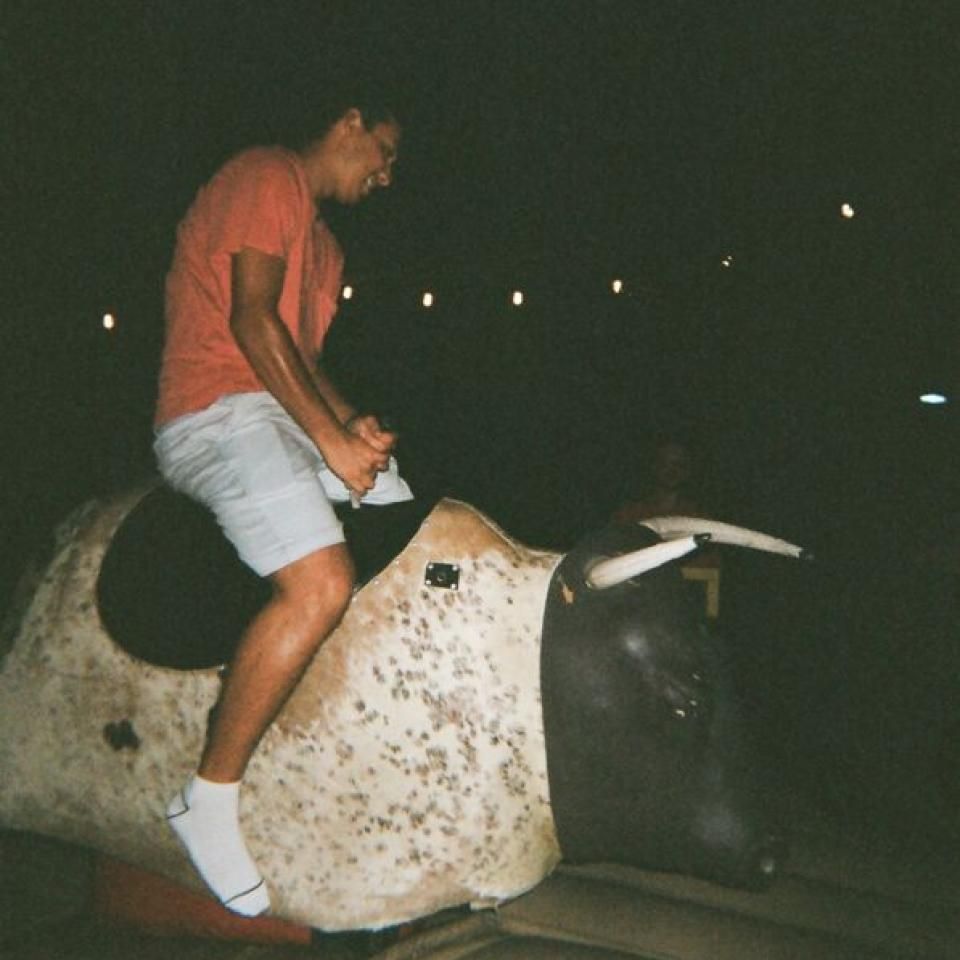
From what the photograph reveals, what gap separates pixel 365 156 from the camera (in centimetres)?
217

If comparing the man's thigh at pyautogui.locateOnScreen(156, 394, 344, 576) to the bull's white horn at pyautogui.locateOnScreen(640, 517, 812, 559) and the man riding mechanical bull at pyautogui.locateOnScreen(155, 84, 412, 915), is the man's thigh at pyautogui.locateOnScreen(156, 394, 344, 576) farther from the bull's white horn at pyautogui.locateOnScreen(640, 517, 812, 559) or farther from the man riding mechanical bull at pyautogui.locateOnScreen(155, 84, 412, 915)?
the bull's white horn at pyautogui.locateOnScreen(640, 517, 812, 559)

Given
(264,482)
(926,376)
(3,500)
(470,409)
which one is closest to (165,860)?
(264,482)

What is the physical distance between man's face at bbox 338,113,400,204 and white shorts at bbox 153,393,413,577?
557mm

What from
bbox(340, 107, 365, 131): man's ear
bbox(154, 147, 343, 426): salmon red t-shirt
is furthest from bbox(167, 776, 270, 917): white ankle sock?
bbox(340, 107, 365, 131): man's ear

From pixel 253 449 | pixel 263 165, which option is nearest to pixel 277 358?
pixel 253 449

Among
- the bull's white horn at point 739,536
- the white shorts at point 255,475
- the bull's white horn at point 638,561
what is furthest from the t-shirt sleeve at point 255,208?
the bull's white horn at point 739,536

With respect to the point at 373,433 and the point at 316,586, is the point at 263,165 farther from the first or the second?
the point at 316,586

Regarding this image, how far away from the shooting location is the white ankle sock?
1.86 m

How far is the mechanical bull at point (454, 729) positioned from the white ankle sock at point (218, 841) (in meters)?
0.10

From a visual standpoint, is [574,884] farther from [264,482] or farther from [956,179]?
[956,179]

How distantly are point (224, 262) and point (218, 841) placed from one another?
1.16m

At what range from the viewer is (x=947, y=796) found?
4117mm

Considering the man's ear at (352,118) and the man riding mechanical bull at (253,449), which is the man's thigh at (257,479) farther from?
the man's ear at (352,118)

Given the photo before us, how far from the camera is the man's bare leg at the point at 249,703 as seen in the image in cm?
184
